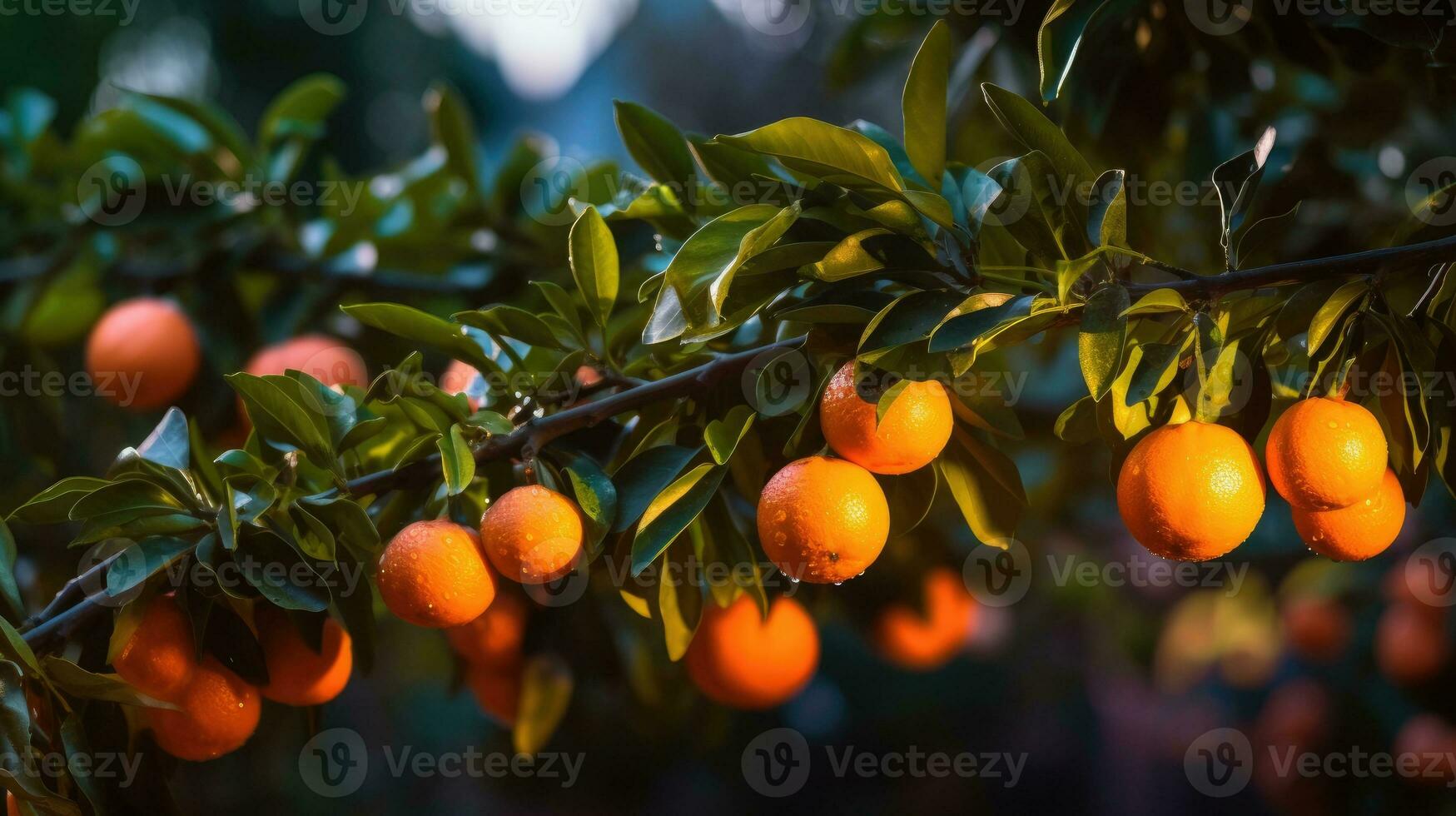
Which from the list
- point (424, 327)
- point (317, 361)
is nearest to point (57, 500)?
point (424, 327)

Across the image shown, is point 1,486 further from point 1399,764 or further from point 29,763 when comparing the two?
→ point 1399,764

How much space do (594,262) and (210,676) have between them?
295mm

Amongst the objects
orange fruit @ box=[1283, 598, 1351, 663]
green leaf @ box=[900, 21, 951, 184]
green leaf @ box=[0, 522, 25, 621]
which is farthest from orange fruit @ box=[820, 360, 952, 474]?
orange fruit @ box=[1283, 598, 1351, 663]

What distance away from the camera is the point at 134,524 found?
50 cm

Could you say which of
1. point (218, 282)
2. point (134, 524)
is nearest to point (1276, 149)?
point (134, 524)

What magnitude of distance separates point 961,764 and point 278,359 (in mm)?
1048

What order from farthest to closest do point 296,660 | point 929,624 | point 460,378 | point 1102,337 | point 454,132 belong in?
1. point 454,132
2. point 929,624
3. point 460,378
4. point 296,660
5. point 1102,337

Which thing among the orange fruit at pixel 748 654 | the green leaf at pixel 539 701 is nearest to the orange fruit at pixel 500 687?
the green leaf at pixel 539 701

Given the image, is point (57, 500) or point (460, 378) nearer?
point (57, 500)

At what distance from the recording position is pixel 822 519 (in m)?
0.45

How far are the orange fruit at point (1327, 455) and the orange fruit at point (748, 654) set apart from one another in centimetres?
30

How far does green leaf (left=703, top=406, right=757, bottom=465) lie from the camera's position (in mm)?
469

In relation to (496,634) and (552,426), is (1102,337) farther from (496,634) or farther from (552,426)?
(496,634)

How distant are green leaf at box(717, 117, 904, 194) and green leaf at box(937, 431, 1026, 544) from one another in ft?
0.51
